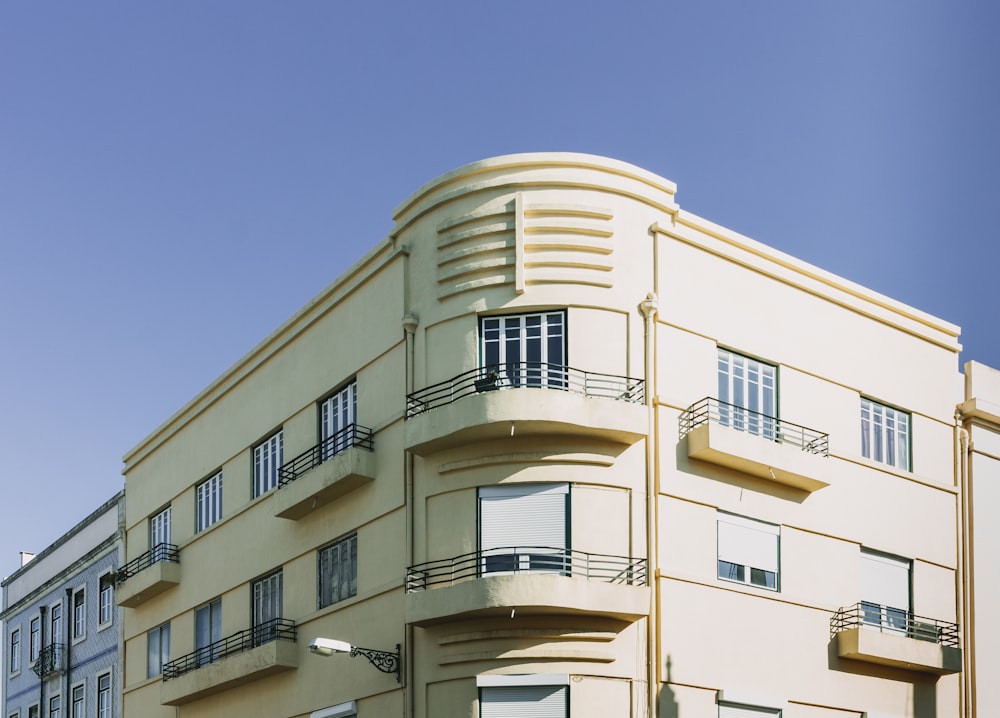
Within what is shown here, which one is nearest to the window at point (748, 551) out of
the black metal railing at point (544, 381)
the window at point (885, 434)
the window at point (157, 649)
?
the black metal railing at point (544, 381)

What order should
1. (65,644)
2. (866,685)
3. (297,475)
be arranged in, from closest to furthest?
(866,685), (297,475), (65,644)

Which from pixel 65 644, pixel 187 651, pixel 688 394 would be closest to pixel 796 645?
pixel 688 394

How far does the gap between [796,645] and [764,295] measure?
720 centimetres

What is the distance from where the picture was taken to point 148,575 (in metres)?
37.2

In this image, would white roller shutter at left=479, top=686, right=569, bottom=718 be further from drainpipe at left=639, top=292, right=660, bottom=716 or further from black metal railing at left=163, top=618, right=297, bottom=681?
black metal railing at left=163, top=618, right=297, bottom=681

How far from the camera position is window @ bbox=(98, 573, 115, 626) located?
41.4m

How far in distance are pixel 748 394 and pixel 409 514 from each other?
7.37 meters

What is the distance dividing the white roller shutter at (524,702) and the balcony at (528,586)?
1.35 meters

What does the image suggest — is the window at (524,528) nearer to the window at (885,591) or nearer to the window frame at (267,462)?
the window at (885,591)

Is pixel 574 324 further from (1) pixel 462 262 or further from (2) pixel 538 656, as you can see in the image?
(2) pixel 538 656

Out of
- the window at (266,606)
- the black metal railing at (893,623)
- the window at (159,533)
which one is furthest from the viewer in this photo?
the window at (159,533)

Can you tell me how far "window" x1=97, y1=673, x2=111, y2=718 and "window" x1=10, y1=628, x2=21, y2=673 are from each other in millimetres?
8535

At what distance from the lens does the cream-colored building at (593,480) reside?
2586 centimetres

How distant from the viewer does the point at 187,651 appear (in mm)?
35656
